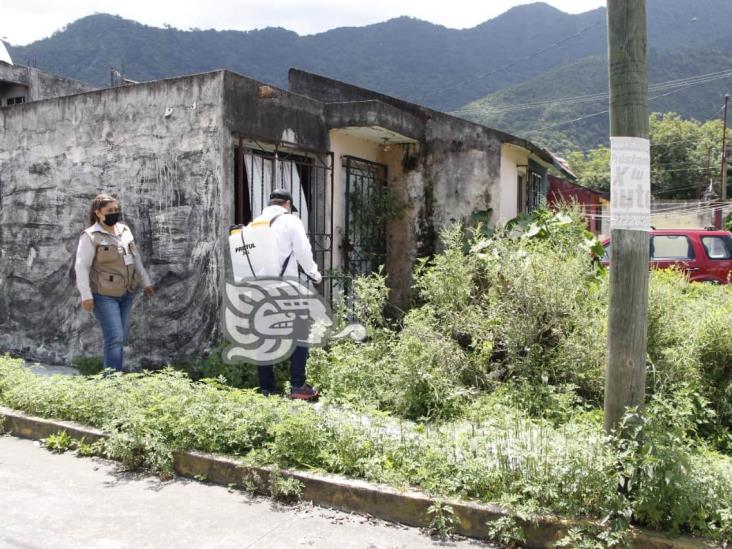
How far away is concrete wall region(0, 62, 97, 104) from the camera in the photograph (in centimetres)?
1569

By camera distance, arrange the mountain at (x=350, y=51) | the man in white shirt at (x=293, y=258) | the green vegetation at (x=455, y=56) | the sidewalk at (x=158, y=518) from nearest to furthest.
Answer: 1. the sidewalk at (x=158, y=518)
2. the man in white shirt at (x=293, y=258)
3. the mountain at (x=350, y=51)
4. the green vegetation at (x=455, y=56)

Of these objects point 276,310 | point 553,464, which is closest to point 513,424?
point 553,464

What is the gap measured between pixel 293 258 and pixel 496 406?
7.25ft

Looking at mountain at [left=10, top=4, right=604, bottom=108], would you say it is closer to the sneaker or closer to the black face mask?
the black face mask

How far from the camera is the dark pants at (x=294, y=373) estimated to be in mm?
5738

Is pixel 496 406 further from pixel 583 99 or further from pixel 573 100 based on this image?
pixel 583 99

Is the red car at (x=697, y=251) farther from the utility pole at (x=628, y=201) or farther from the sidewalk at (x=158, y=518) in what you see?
the sidewalk at (x=158, y=518)

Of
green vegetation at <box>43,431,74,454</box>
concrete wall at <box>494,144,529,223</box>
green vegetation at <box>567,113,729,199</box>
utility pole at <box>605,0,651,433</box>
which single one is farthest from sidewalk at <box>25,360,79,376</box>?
green vegetation at <box>567,113,729,199</box>

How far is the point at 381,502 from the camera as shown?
12.1ft

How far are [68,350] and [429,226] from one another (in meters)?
5.14

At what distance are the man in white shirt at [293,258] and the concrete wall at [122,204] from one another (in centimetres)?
106

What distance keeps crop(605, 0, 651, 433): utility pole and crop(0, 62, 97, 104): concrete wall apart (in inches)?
599

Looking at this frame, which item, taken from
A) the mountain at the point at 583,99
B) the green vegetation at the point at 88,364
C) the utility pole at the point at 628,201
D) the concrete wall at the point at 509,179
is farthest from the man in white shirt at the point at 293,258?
the mountain at the point at 583,99

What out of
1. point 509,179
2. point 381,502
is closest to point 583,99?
point 509,179
